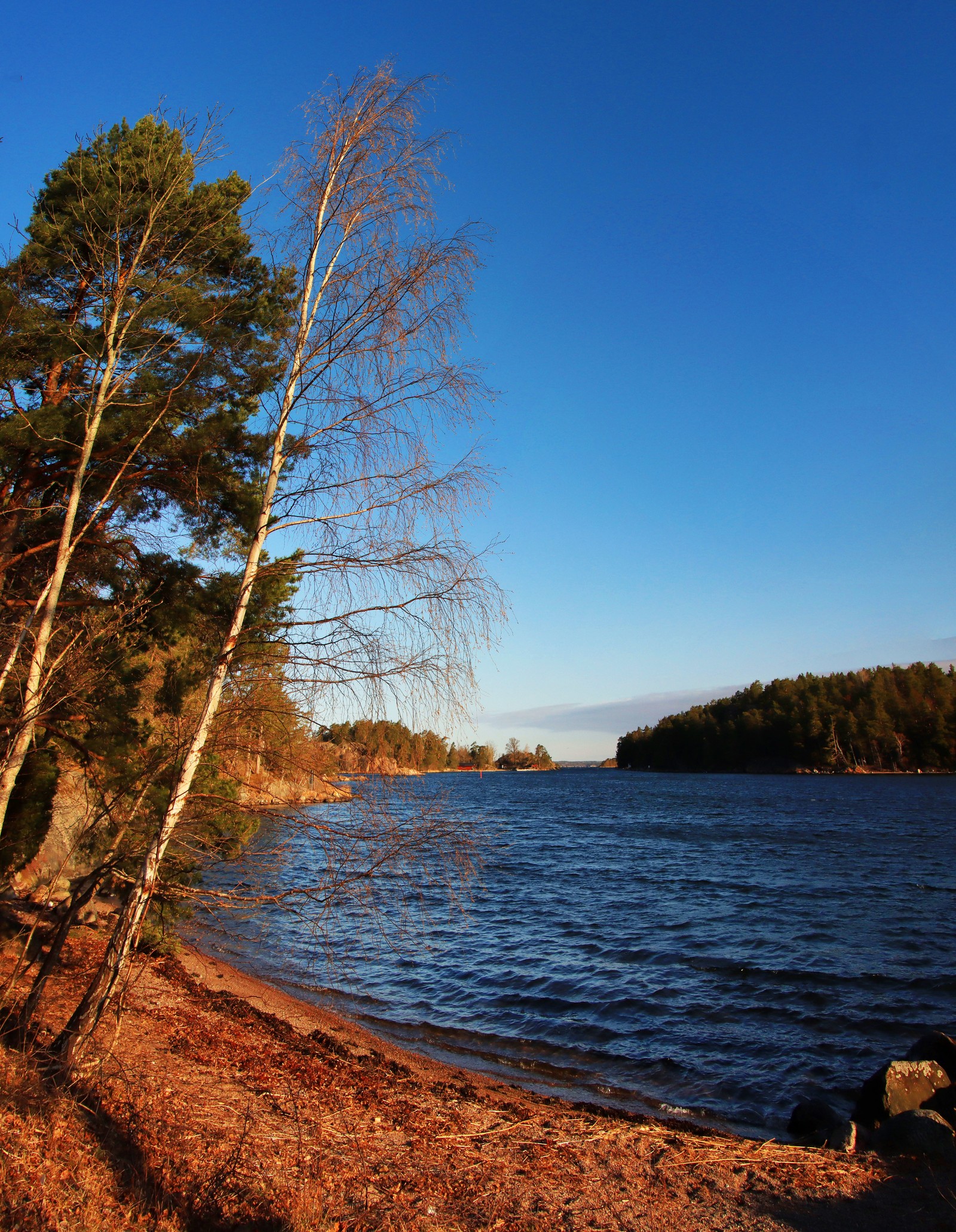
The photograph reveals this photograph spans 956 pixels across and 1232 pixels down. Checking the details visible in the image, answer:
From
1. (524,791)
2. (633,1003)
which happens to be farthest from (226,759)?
(524,791)

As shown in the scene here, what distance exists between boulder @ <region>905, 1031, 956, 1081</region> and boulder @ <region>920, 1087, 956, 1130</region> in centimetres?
42

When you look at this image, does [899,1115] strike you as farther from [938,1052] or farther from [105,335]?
[105,335]

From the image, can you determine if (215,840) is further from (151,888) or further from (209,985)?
(209,985)

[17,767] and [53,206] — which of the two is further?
[53,206]

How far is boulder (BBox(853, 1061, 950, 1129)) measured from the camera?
26.5 feet

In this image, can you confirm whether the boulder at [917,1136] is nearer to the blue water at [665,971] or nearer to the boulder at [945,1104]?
the boulder at [945,1104]

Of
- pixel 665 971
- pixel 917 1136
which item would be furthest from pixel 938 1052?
pixel 665 971

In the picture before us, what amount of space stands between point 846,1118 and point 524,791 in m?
104

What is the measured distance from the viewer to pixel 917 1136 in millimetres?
7254

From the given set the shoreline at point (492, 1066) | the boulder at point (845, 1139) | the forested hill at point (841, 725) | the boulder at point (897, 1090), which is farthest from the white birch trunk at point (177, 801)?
the forested hill at point (841, 725)

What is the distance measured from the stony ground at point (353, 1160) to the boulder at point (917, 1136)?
379mm

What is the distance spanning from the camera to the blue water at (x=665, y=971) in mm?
10000

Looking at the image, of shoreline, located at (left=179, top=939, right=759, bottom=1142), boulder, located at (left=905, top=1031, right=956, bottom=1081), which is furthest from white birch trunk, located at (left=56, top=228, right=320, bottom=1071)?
boulder, located at (left=905, top=1031, right=956, bottom=1081)

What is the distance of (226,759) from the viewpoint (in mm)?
5430
